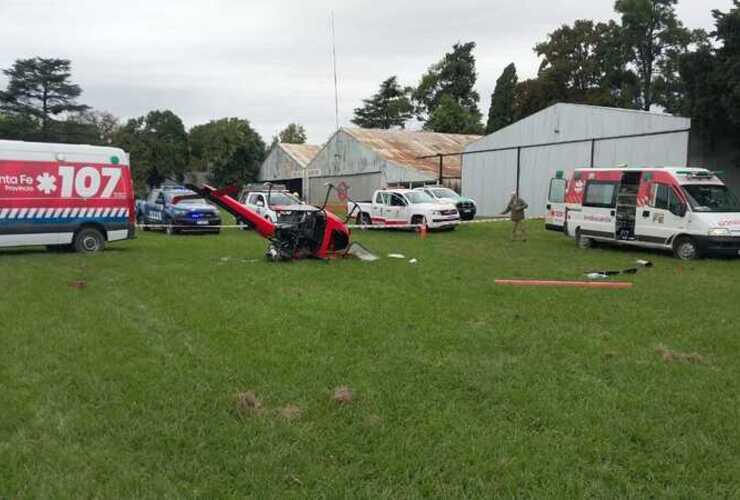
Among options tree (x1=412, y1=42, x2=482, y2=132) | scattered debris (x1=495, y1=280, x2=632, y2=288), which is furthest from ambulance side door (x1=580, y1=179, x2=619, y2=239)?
tree (x1=412, y1=42, x2=482, y2=132)

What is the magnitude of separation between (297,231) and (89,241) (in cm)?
557

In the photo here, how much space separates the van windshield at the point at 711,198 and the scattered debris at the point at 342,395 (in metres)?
12.3

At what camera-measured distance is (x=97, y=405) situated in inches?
187

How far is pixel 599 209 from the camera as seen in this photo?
1689 cm

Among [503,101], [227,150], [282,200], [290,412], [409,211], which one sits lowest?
[290,412]

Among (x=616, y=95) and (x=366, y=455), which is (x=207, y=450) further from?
(x=616, y=95)

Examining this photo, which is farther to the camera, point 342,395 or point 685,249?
point 685,249

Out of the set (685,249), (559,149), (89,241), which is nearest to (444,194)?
(559,149)

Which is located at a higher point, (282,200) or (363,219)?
(282,200)

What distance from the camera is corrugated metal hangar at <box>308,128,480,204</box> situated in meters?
40.7

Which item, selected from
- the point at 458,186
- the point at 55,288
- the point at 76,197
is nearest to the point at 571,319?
the point at 55,288

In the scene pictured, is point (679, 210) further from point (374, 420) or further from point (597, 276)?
point (374, 420)

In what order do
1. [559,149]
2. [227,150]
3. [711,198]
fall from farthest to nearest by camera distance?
1. [227,150]
2. [559,149]
3. [711,198]

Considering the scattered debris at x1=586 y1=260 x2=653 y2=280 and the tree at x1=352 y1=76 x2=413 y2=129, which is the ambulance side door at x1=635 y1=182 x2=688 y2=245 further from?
the tree at x1=352 y1=76 x2=413 y2=129
